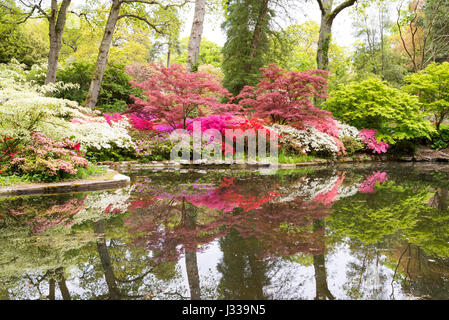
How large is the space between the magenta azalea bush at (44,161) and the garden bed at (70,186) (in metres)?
0.25

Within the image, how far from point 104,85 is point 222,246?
1289cm

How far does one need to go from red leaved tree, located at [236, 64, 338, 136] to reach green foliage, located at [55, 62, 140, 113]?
6.66 metres

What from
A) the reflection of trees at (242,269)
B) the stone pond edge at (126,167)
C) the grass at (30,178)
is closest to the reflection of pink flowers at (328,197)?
the reflection of trees at (242,269)

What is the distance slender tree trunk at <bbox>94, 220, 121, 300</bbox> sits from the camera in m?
1.85

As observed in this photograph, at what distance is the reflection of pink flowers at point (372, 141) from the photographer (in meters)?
11.5

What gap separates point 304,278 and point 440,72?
14402 millimetres

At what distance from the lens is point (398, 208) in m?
4.07

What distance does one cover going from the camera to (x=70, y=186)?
4805 millimetres

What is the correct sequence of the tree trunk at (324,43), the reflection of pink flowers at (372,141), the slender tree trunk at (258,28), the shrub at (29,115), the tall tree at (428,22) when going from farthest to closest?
the tall tree at (428,22) → the slender tree trunk at (258,28) → the tree trunk at (324,43) → the reflection of pink flowers at (372,141) → the shrub at (29,115)

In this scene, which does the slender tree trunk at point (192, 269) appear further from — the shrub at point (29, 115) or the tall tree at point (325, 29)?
the tall tree at point (325, 29)

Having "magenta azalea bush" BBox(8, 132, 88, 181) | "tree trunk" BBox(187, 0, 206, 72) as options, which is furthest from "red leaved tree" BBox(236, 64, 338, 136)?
"magenta azalea bush" BBox(8, 132, 88, 181)

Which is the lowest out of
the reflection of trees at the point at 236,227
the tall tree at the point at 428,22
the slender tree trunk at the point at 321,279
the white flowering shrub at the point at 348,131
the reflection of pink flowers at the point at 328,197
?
the slender tree trunk at the point at 321,279
